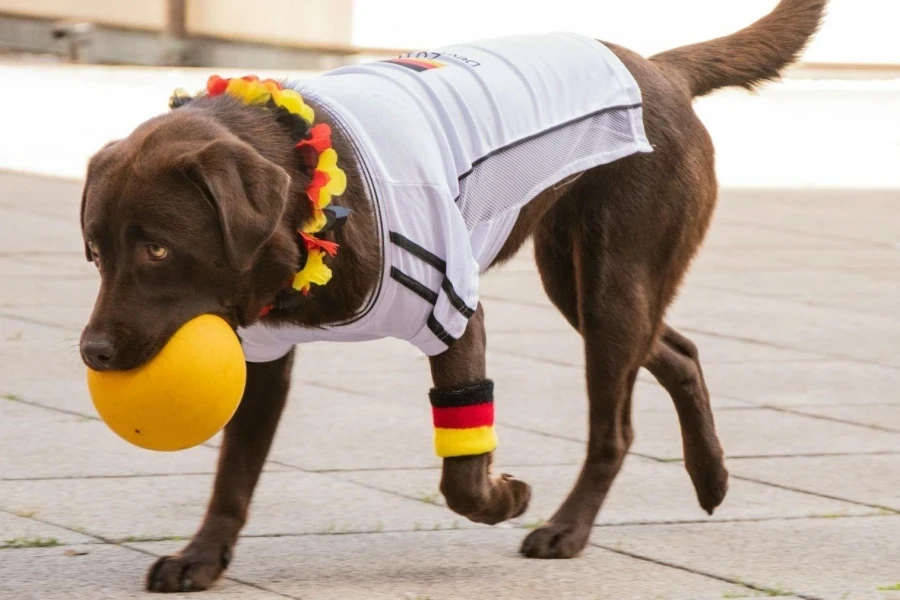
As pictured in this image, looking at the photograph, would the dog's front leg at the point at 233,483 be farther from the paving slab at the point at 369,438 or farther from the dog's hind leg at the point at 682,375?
the dog's hind leg at the point at 682,375

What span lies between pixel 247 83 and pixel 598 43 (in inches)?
53.6

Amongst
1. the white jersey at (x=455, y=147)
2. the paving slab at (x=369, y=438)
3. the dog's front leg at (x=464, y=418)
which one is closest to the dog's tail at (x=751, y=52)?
the white jersey at (x=455, y=147)

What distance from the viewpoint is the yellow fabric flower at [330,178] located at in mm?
3980

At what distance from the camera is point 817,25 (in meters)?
5.76

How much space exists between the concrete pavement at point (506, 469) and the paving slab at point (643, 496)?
0.04 ft

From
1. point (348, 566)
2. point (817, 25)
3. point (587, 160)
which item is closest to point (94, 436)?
point (348, 566)

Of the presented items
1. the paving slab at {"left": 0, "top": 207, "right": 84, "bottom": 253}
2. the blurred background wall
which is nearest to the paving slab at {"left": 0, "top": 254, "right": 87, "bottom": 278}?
the paving slab at {"left": 0, "top": 207, "right": 84, "bottom": 253}

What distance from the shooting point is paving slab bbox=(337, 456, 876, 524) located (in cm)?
510

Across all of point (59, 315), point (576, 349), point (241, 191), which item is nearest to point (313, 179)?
point (241, 191)

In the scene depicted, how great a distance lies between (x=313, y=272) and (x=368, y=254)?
0.18 m

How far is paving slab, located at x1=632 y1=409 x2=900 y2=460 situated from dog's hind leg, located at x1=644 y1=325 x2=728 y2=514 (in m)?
0.52

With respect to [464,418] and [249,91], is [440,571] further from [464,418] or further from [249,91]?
[249,91]

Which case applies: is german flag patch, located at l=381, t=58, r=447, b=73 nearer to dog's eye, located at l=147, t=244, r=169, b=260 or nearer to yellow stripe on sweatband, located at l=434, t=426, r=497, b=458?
yellow stripe on sweatband, located at l=434, t=426, r=497, b=458

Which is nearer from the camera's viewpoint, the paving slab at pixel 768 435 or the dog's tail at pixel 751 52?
the dog's tail at pixel 751 52
